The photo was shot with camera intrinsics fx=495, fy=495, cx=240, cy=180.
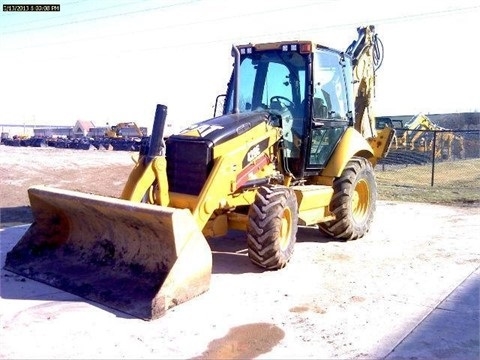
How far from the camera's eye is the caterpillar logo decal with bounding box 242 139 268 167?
19.6 ft

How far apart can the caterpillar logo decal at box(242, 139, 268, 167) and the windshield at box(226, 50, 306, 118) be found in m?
0.92

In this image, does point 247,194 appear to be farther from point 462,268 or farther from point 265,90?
point 462,268

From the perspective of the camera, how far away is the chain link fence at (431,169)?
12953 mm

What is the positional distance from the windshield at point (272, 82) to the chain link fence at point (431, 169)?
6.28m

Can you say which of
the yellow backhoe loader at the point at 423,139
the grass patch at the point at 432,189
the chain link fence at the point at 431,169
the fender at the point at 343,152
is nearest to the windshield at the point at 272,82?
the fender at the point at 343,152

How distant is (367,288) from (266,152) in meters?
2.11

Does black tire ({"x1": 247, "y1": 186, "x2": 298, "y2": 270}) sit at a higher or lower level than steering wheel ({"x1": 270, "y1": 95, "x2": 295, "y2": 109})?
lower

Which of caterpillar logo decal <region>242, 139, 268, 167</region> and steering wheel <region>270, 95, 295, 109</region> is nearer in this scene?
caterpillar logo decal <region>242, 139, 268, 167</region>

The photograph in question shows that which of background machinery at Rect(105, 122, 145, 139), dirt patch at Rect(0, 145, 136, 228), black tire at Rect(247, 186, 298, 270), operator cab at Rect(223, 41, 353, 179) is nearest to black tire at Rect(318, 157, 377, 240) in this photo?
operator cab at Rect(223, 41, 353, 179)

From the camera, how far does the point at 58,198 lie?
18.2 feet

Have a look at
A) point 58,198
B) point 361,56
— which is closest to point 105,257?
point 58,198

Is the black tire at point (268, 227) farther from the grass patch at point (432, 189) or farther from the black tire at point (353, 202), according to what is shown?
the grass patch at point (432, 189)

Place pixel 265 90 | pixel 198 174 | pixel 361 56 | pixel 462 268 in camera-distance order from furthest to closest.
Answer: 1. pixel 361 56
2. pixel 265 90
3. pixel 462 268
4. pixel 198 174

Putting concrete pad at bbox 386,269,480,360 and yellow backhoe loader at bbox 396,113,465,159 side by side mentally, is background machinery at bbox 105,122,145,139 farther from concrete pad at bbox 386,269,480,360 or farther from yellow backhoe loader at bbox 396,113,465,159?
concrete pad at bbox 386,269,480,360
